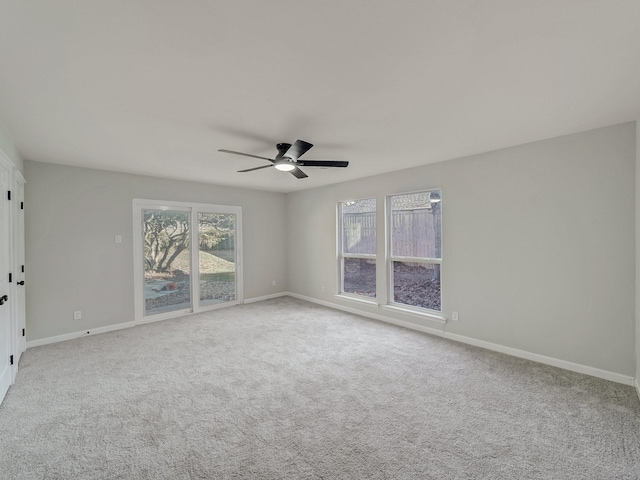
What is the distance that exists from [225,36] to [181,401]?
108 inches

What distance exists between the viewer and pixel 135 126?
2645 mm

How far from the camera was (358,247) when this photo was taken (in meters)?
5.29

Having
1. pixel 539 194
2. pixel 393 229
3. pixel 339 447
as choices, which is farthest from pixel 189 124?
pixel 539 194

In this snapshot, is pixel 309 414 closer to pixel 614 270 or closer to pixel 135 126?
pixel 135 126

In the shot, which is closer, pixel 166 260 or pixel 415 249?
pixel 415 249

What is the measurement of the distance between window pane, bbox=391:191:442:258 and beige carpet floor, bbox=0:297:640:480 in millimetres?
1411

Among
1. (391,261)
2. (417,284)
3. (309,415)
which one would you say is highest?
(391,261)

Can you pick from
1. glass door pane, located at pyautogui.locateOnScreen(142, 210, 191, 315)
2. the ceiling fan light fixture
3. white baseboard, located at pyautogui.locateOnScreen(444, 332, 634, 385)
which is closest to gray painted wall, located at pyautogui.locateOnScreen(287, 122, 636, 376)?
white baseboard, located at pyautogui.locateOnScreen(444, 332, 634, 385)

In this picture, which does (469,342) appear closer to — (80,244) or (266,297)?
(266,297)

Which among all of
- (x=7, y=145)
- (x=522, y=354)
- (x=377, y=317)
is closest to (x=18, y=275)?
(x=7, y=145)

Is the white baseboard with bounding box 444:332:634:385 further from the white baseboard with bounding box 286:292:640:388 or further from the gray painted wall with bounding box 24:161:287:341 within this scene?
the gray painted wall with bounding box 24:161:287:341

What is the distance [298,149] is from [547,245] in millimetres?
→ 2851

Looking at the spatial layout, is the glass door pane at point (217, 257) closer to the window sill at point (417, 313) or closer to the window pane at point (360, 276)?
the window pane at point (360, 276)

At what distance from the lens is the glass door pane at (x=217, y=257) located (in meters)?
5.42
